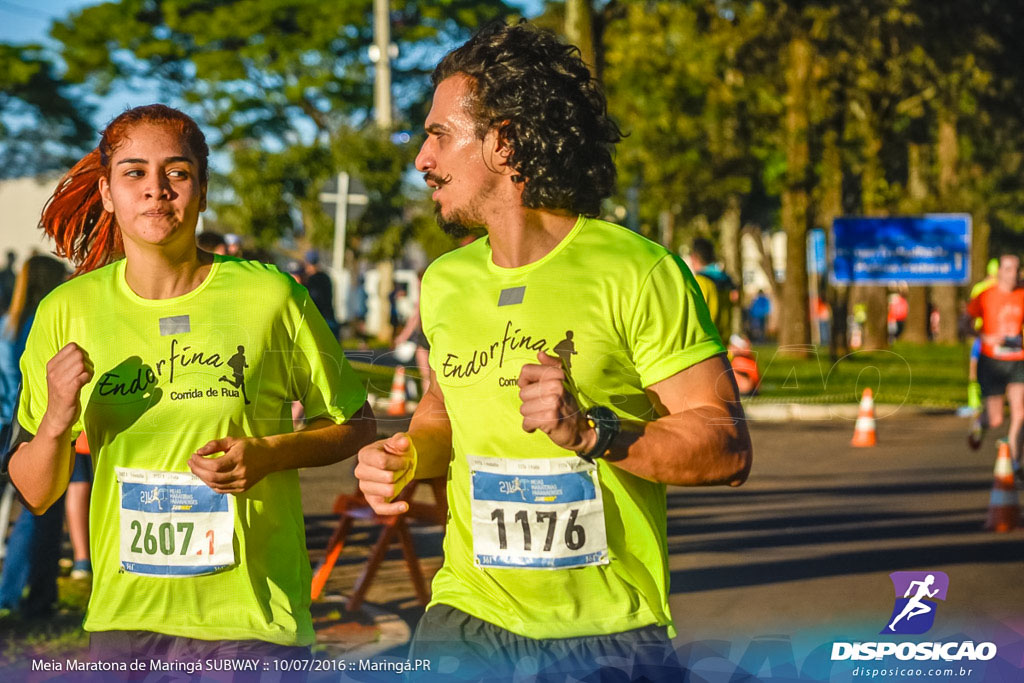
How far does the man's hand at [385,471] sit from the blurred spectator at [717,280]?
657 cm

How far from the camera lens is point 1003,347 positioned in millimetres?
12016

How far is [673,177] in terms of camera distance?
37.5 metres

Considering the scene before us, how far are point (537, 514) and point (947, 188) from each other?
34583 mm

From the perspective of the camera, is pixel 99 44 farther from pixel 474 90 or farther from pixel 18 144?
pixel 474 90

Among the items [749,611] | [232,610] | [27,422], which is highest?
[27,422]

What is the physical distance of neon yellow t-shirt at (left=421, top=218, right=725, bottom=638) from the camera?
2.69 metres

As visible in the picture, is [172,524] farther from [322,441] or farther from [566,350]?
[566,350]

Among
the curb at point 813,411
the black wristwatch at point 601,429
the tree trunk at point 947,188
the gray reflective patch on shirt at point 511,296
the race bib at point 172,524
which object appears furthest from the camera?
the tree trunk at point 947,188

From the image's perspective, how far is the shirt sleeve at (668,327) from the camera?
2.63 metres

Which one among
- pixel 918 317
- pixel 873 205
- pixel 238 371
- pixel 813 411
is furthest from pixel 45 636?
pixel 918 317

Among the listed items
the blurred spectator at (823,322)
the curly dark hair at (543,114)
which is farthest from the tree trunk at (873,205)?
the curly dark hair at (543,114)

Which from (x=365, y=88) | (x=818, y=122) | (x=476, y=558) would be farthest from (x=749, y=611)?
(x=365, y=88)

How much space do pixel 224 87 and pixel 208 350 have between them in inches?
1464

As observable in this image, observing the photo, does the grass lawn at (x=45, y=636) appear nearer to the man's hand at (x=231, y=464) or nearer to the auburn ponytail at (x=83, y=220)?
the auburn ponytail at (x=83, y=220)
